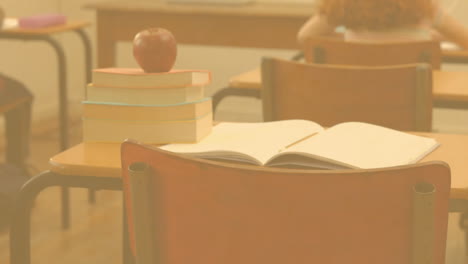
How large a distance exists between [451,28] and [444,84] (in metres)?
0.66

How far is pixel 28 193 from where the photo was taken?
52.5 inches

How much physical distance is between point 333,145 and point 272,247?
0.35 meters

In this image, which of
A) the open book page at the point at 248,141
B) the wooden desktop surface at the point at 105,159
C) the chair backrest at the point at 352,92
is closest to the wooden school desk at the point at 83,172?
the wooden desktop surface at the point at 105,159

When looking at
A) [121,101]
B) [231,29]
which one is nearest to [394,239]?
[121,101]

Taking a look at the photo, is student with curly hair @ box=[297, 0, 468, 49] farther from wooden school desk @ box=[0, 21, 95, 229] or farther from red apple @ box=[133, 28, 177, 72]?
red apple @ box=[133, 28, 177, 72]

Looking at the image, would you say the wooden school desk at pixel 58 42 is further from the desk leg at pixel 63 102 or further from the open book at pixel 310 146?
the open book at pixel 310 146

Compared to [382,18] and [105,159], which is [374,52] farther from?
[105,159]

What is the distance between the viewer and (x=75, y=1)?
525 cm

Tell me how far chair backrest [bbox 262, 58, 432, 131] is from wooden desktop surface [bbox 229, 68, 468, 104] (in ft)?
0.55

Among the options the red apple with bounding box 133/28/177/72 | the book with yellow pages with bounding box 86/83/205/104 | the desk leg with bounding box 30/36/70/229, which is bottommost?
the desk leg with bounding box 30/36/70/229

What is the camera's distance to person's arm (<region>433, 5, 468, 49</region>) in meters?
2.80

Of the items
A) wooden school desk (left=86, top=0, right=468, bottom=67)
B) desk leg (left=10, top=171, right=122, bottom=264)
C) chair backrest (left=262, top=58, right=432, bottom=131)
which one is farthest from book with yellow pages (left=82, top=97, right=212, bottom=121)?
wooden school desk (left=86, top=0, right=468, bottom=67)

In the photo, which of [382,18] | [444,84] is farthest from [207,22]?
[444,84]

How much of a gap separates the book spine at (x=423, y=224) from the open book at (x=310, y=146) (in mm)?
222
